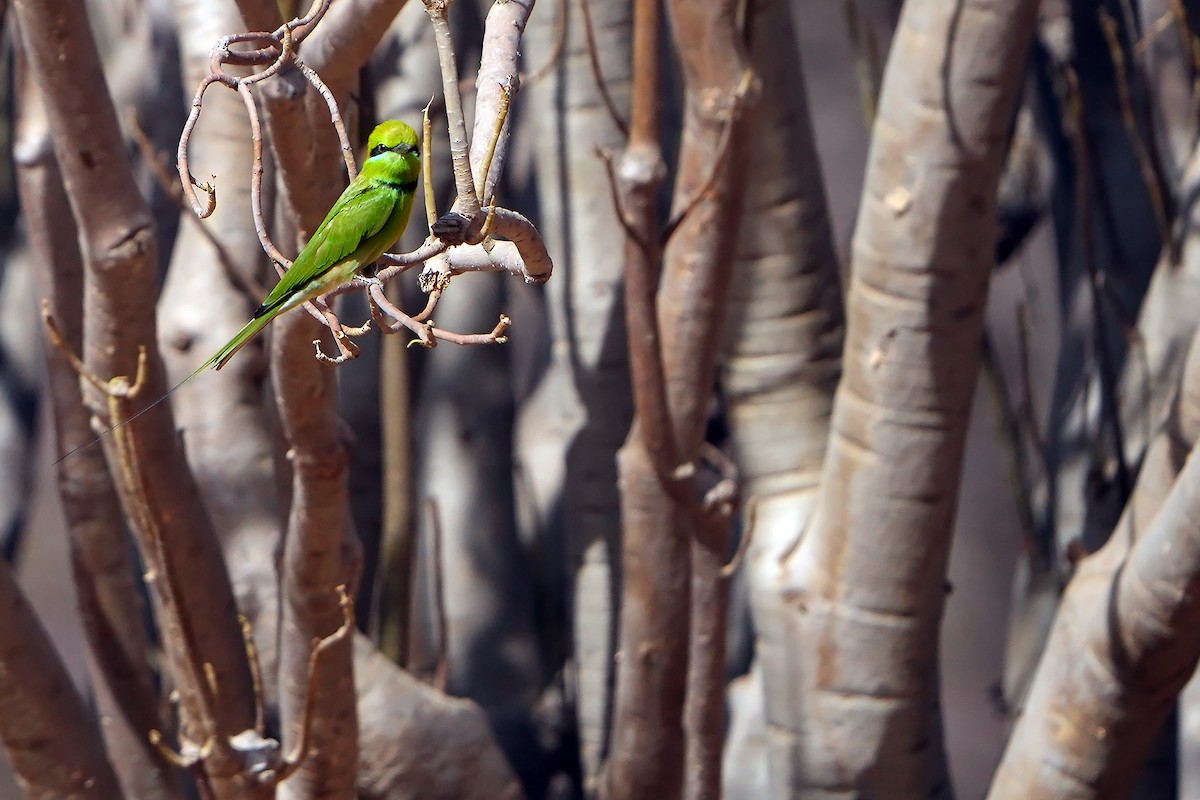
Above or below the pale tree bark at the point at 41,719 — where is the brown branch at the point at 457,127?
above

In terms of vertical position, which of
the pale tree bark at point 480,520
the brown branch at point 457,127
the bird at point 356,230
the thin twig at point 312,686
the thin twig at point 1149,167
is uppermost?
the brown branch at point 457,127

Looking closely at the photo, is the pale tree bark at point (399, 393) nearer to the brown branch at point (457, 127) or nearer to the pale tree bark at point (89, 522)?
the pale tree bark at point (89, 522)

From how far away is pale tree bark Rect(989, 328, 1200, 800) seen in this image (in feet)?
7.09

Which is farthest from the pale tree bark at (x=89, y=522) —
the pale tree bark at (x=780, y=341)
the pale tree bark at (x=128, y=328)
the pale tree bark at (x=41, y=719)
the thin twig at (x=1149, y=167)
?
the thin twig at (x=1149, y=167)

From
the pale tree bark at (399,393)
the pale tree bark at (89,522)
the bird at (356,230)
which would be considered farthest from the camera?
the pale tree bark at (399,393)

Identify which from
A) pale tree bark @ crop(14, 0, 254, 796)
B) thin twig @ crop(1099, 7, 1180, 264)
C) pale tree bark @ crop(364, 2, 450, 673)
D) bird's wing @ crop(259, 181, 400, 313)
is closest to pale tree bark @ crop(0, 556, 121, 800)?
pale tree bark @ crop(14, 0, 254, 796)

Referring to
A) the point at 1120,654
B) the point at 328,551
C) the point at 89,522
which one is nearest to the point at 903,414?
the point at 1120,654

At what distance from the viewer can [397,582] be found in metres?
3.07

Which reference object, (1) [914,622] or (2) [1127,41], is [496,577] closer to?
(1) [914,622]

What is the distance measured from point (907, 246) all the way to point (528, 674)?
158cm

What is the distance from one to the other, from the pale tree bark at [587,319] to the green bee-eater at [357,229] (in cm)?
130

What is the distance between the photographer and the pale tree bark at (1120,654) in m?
2.16

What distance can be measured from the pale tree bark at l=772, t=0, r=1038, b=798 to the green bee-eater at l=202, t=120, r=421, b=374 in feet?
3.18

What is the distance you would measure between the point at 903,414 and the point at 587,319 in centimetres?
96
